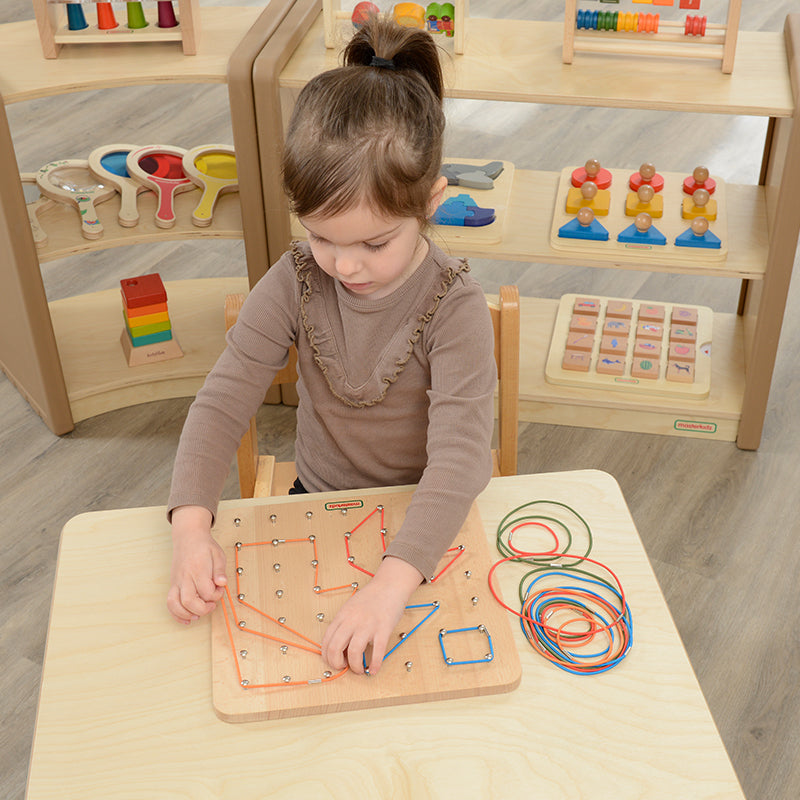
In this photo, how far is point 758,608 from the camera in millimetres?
1843

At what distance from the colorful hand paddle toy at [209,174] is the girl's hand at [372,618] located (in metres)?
1.37

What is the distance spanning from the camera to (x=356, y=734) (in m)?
0.82

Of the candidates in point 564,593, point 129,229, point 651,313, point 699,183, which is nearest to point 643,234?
point 699,183

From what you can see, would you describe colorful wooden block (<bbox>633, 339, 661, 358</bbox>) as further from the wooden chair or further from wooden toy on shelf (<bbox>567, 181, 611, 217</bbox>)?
the wooden chair

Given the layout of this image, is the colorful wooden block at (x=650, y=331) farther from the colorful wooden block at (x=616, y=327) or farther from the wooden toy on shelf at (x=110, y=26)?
the wooden toy on shelf at (x=110, y=26)

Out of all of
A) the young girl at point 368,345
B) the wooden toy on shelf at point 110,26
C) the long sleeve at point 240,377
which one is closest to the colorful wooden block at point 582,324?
the wooden toy on shelf at point 110,26

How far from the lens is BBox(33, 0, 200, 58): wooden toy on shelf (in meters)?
1.88

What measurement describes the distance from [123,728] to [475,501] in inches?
16.9

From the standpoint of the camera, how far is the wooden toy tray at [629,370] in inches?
85.9

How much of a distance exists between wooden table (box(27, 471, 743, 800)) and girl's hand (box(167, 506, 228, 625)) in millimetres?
22

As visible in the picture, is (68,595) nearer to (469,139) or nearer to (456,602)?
(456,602)

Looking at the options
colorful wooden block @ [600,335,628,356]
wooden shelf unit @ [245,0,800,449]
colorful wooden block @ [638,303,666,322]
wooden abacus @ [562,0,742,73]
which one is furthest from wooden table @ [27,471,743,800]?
colorful wooden block @ [638,303,666,322]

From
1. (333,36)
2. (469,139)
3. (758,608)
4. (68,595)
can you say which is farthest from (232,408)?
(469,139)

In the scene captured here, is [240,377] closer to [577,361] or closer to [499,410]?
[499,410]
